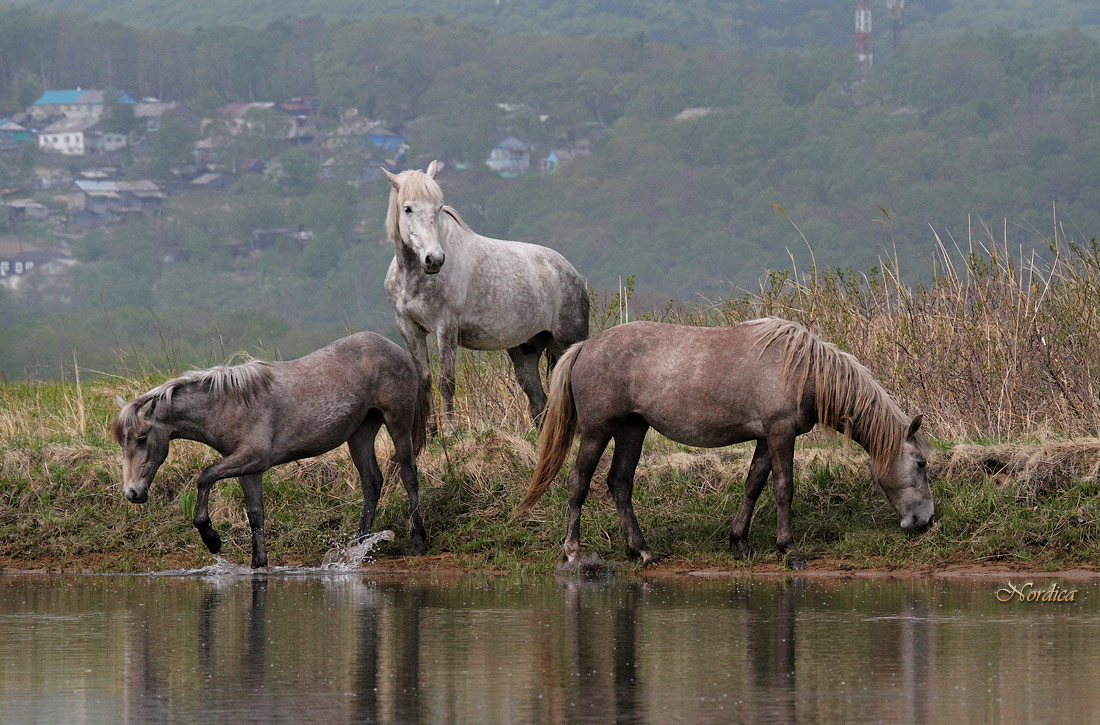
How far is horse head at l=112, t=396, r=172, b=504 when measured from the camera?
1038cm

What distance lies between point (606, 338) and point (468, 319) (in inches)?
96.7

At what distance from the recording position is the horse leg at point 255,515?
1086 centimetres

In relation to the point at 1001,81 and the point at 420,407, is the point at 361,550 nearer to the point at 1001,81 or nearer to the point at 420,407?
the point at 420,407

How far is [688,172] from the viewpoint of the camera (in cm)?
15112

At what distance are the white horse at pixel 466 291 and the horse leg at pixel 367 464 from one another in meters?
0.62

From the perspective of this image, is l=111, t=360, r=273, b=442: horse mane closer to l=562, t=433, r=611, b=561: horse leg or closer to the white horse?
the white horse

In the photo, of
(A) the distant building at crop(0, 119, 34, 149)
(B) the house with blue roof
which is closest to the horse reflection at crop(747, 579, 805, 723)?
(B) the house with blue roof

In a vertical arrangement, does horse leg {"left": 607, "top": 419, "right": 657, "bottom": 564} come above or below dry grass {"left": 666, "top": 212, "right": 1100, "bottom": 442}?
below

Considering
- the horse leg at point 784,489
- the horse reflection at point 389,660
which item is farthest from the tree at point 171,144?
the horse reflection at point 389,660

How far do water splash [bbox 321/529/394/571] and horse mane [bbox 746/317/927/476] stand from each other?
306cm

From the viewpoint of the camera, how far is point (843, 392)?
10.3 metres

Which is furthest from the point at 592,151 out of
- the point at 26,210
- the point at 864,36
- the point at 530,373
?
the point at 530,373

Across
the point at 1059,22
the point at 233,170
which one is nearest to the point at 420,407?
the point at 233,170

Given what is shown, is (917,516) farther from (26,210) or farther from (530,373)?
(26,210)
